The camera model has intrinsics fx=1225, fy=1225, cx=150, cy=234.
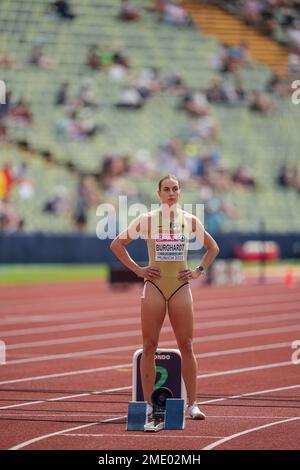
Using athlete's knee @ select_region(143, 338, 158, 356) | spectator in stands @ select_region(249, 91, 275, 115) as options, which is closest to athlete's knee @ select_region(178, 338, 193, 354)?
athlete's knee @ select_region(143, 338, 158, 356)

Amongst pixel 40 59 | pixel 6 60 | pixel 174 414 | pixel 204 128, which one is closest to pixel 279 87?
pixel 204 128

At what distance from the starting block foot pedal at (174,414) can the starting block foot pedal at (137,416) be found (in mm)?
166

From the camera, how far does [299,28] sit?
42.4 m

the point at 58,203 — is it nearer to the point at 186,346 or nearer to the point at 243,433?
the point at 186,346

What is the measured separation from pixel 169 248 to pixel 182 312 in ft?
1.56

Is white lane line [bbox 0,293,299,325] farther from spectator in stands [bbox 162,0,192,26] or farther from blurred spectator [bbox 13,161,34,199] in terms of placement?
spectator in stands [bbox 162,0,192,26]

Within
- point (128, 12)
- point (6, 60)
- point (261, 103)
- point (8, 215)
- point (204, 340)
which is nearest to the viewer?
point (204, 340)

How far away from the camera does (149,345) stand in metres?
8.93

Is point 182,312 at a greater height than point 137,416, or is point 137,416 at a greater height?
point 182,312

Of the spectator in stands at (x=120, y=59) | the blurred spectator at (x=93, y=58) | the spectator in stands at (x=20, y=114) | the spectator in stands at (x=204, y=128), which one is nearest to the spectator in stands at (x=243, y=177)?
the spectator in stands at (x=204, y=128)

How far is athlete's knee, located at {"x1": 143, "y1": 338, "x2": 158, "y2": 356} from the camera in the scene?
351 inches

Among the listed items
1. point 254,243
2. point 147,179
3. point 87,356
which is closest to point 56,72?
point 147,179

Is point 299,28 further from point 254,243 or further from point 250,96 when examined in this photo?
point 254,243
